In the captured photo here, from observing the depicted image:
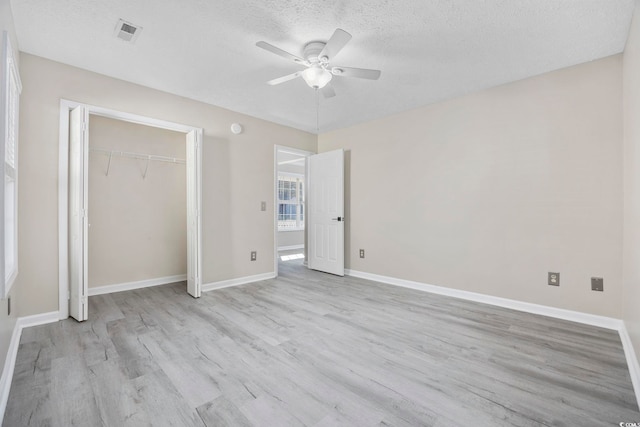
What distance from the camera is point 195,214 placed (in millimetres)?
3582

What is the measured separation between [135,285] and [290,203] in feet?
15.1

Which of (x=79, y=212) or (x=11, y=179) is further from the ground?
(x=11, y=179)

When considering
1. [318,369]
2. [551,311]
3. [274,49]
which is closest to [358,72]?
[274,49]

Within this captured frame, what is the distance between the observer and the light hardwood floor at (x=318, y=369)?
1.52 metres

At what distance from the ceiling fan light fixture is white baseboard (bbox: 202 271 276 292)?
2.83m

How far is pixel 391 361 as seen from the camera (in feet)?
6.74

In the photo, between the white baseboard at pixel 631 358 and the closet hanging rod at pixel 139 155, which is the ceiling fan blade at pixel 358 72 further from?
the closet hanging rod at pixel 139 155

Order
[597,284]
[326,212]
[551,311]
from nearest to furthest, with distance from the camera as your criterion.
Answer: [597,284] → [551,311] → [326,212]

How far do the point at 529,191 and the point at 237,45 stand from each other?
3.17 metres

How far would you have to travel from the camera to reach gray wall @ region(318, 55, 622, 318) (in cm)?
265

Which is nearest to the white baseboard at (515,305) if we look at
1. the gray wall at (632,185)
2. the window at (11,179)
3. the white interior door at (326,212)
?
the gray wall at (632,185)

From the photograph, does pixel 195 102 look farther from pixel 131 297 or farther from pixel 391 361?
pixel 391 361

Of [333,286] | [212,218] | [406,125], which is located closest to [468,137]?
[406,125]

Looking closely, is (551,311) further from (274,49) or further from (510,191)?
(274,49)
